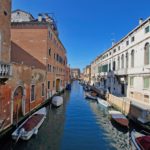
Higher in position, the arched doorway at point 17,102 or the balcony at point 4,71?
the balcony at point 4,71

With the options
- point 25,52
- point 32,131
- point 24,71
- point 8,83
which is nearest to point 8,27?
point 8,83

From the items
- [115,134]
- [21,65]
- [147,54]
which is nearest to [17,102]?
[21,65]

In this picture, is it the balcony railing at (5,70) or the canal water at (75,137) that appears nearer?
the balcony railing at (5,70)

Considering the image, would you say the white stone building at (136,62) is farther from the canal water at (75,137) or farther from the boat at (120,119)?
the canal water at (75,137)

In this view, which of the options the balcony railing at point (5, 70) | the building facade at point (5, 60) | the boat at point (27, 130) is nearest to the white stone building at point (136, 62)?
the boat at point (27, 130)

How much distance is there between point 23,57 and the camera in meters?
22.5

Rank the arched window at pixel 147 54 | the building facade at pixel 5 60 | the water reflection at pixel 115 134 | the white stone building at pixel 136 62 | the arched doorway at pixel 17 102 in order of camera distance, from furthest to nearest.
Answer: the white stone building at pixel 136 62 → the arched window at pixel 147 54 → the arched doorway at pixel 17 102 → the water reflection at pixel 115 134 → the building facade at pixel 5 60

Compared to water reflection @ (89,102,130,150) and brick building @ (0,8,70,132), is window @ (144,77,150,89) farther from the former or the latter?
brick building @ (0,8,70,132)

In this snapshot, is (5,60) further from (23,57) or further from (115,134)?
(23,57)

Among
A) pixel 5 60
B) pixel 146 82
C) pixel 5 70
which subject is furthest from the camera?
pixel 146 82

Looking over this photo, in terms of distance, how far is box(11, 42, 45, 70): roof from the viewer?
22.0 meters

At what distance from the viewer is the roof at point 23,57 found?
22.0 meters

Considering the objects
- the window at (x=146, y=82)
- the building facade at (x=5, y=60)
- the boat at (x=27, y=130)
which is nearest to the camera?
the building facade at (x=5, y=60)

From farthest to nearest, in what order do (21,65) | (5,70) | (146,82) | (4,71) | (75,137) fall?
(146,82) < (21,65) < (75,137) < (5,70) < (4,71)
